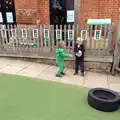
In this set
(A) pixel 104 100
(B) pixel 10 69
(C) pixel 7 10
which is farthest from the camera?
(C) pixel 7 10

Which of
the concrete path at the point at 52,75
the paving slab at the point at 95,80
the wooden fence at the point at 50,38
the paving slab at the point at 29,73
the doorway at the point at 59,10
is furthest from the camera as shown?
the doorway at the point at 59,10

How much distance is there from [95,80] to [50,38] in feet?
7.08

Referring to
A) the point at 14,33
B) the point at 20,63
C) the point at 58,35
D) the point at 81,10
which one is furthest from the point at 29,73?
the point at 81,10

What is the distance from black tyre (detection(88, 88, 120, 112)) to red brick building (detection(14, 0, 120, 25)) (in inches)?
181

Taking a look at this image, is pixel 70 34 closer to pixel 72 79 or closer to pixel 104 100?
pixel 72 79

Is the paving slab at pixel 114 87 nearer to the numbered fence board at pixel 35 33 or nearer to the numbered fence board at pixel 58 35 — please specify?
the numbered fence board at pixel 58 35

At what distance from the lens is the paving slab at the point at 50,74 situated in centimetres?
622

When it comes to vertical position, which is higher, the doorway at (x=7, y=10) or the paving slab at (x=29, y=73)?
the doorway at (x=7, y=10)

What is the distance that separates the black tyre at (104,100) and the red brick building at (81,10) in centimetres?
459

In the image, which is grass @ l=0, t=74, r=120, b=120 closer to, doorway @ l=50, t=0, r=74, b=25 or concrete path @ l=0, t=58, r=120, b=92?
concrete path @ l=0, t=58, r=120, b=92

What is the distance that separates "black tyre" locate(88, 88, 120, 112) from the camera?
14.4ft

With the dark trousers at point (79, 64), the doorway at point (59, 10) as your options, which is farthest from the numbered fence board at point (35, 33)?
the doorway at point (59, 10)

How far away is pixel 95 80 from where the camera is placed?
20.4 ft

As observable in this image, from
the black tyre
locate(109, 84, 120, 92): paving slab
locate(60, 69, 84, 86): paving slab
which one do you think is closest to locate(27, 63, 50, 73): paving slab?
locate(60, 69, 84, 86): paving slab
